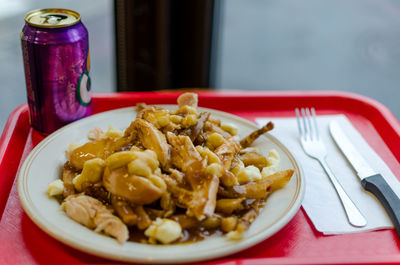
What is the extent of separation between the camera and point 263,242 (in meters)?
1.20

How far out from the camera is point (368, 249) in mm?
1197

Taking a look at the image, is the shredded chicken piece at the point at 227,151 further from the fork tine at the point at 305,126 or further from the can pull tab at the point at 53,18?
the can pull tab at the point at 53,18

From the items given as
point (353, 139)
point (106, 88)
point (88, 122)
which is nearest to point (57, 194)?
point (88, 122)

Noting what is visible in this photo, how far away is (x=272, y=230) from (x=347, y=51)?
3.06 metres

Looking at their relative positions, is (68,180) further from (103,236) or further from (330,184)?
(330,184)

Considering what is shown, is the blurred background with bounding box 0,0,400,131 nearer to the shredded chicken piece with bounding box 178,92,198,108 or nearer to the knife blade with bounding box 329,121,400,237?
the shredded chicken piece with bounding box 178,92,198,108

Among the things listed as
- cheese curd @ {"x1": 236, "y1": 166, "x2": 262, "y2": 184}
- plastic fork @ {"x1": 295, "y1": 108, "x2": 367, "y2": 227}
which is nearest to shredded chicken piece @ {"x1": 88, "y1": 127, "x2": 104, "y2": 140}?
cheese curd @ {"x1": 236, "y1": 166, "x2": 262, "y2": 184}

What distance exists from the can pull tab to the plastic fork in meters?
0.89

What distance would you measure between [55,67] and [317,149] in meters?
0.91

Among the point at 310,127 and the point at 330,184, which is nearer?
the point at 330,184

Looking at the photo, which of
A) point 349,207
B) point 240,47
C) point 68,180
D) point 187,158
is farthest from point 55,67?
point 240,47

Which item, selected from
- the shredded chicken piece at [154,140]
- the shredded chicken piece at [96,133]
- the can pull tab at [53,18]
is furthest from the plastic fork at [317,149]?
the can pull tab at [53,18]

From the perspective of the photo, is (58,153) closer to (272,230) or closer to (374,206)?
(272,230)

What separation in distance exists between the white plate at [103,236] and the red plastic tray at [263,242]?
0.18 feet
